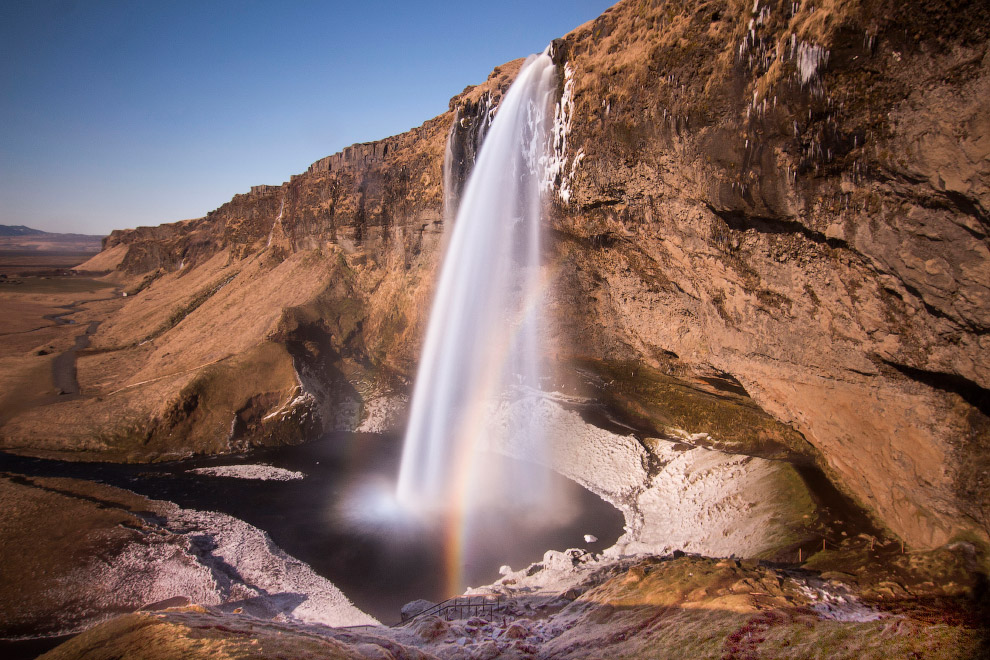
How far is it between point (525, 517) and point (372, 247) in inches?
730

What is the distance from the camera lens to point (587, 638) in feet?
25.9

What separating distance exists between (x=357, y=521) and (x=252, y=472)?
616cm

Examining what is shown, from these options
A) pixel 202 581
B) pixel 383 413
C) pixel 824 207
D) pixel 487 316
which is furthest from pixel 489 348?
pixel 824 207

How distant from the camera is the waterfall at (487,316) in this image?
16.6 metres

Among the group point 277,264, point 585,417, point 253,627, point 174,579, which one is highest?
point 277,264

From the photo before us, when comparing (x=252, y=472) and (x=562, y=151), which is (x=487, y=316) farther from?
(x=252, y=472)

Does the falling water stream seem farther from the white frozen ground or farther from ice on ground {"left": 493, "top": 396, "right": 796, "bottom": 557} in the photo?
the white frozen ground

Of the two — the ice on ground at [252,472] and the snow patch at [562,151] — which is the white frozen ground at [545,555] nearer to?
the ice on ground at [252,472]

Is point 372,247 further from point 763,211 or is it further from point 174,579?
point 763,211

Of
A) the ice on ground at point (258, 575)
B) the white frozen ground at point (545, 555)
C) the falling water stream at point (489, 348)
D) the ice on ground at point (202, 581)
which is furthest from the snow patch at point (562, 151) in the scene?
the ice on ground at point (202, 581)

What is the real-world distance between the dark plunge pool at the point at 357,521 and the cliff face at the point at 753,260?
6.39 feet

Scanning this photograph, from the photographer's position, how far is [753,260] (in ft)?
37.0

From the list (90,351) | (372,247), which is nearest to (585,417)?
(372,247)

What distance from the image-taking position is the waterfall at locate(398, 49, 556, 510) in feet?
54.4
